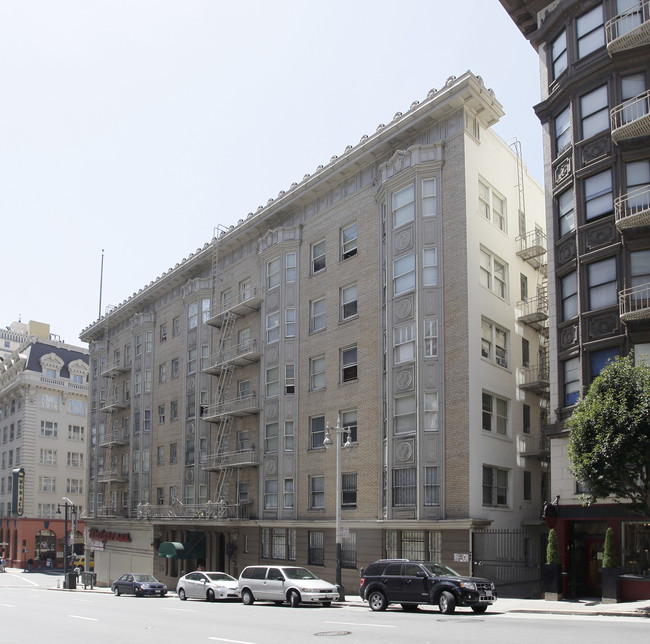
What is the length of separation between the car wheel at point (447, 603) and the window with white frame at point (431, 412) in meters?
9.98

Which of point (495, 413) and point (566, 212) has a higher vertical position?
point (566, 212)

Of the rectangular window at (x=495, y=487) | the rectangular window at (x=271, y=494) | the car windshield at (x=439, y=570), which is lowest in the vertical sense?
the car windshield at (x=439, y=570)

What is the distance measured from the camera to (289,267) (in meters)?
43.4

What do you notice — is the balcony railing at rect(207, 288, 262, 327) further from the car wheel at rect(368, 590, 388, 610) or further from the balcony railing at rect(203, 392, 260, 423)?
the car wheel at rect(368, 590, 388, 610)

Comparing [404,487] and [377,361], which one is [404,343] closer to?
[377,361]

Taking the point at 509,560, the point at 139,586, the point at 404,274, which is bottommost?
the point at 139,586

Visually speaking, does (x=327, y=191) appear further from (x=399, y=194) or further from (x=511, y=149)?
(x=511, y=149)

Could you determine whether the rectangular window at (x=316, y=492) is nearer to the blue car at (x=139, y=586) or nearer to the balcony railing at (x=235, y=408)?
the balcony railing at (x=235, y=408)

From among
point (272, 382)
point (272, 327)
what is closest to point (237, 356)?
point (272, 327)

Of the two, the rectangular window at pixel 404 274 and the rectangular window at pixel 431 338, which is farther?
the rectangular window at pixel 404 274

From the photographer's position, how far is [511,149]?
39.4 meters

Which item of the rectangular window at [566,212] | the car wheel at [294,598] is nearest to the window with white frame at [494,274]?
the rectangular window at [566,212]

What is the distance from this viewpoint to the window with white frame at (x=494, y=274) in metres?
35.2

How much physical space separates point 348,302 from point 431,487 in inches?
416
